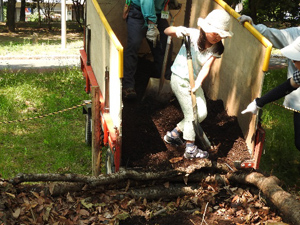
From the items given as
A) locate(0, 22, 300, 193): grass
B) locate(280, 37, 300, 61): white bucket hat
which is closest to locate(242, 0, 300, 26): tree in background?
locate(0, 22, 300, 193): grass

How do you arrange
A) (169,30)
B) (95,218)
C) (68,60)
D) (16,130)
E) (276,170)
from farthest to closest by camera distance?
1. (68,60)
2. (16,130)
3. (276,170)
4. (169,30)
5. (95,218)

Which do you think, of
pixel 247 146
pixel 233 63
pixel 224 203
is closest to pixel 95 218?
pixel 224 203

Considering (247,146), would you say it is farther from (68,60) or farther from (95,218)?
(68,60)

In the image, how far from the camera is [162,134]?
482cm

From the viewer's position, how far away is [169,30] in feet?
14.4

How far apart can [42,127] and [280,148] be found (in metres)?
3.65

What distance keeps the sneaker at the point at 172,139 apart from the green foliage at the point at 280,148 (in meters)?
1.12

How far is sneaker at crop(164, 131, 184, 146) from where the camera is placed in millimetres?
4562

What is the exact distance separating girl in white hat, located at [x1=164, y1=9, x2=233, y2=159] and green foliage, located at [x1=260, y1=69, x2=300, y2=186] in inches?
45.9

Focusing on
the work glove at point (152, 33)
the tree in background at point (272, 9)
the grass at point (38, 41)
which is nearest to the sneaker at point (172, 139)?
the work glove at point (152, 33)

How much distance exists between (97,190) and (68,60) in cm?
921

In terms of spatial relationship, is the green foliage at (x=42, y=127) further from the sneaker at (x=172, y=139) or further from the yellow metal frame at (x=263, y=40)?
the yellow metal frame at (x=263, y=40)

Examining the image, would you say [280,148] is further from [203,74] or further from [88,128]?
[88,128]

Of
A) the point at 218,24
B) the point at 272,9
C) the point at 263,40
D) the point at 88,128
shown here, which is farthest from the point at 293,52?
the point at 272,9
